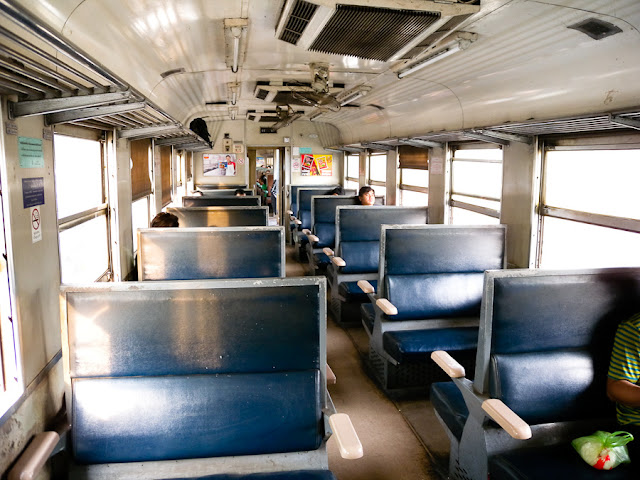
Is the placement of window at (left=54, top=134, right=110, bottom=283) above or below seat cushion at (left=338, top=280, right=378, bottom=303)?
above

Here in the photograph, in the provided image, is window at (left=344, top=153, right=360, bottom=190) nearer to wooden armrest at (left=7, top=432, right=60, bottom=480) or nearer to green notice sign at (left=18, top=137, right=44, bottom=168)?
green notice sign at (left=18, top=137, right=44, bottom=168)

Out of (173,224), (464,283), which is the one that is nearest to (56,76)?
(173,224)

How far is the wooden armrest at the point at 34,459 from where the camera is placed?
6.40 feet

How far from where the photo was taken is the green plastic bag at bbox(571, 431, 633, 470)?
2340mm

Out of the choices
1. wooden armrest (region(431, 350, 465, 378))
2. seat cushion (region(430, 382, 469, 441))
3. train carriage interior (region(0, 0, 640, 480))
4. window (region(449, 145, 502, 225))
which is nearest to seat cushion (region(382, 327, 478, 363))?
train carriage interior (region(0, 0, 640, 480))

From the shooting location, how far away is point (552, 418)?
8.76ft

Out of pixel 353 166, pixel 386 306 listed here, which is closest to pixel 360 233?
pixel 386 306

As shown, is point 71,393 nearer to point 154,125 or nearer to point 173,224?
point 173,224

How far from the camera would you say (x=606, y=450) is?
2.36 metres

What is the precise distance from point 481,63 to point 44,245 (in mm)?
3692

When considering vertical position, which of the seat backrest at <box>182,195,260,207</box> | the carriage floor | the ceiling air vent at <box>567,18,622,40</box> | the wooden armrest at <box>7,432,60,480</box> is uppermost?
the ceiling air vent at <box>567,18,622,40</box>

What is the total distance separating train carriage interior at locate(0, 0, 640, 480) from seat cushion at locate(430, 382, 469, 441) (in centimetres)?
2

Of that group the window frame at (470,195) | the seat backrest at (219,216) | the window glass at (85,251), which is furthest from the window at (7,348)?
the window frame at (470,195)

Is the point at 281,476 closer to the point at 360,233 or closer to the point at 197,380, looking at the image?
the point at 197,380
